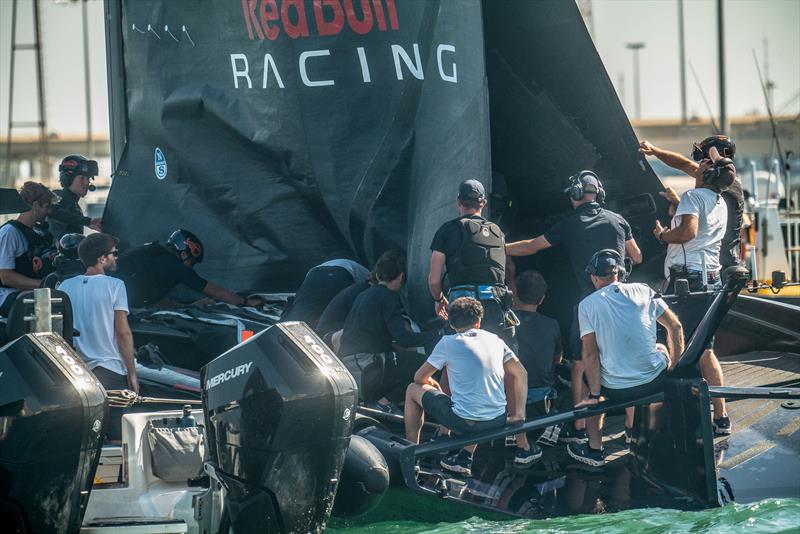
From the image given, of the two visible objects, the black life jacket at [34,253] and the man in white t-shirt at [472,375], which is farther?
the black life jacket at [34,253]

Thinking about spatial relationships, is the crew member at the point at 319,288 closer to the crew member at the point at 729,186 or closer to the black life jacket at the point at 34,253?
the black life jacket at the point at 34,253

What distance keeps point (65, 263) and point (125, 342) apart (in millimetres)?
1265

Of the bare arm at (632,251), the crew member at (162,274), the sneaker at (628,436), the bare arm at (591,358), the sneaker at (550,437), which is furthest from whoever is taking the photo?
the crew member at (162,274)

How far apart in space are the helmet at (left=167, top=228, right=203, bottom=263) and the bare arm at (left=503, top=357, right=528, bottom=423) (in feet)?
9.54

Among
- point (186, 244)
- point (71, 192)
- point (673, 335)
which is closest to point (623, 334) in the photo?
point (673, 335)

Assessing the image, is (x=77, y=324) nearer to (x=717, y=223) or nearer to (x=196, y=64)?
(x=196, y=64)

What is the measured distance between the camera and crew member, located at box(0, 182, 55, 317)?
8328 millimetres

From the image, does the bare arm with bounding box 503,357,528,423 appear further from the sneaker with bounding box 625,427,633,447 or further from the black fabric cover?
the black fabric cover

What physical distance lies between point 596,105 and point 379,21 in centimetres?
154

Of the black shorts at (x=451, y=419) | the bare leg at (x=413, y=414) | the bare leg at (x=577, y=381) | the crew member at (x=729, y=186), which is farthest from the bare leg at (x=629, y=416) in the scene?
the crew member at (x=729, y=186)

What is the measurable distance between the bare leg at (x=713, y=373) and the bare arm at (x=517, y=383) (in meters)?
1.28

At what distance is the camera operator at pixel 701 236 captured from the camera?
7477 millimetres

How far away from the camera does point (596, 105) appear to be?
8016 millimetres

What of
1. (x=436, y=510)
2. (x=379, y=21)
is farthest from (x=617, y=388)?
(x=379, y=21)
